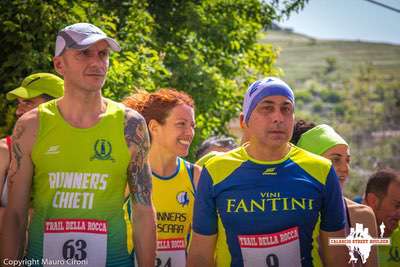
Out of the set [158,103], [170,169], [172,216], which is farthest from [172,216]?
[158,103]

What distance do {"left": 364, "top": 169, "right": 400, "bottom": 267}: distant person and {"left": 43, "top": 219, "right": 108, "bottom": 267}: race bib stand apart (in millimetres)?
2949

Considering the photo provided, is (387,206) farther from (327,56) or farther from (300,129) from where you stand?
(327,56)

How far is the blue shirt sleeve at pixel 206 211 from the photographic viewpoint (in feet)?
17.0

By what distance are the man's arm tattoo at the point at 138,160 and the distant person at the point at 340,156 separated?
1523mm

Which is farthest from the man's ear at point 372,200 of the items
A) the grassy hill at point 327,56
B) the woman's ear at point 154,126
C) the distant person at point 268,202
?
the grassy hill at point 327,56

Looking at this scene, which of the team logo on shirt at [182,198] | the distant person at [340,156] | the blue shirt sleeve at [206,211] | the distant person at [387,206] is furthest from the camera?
the distant person at [387,206]

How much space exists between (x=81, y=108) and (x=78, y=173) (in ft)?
1.41

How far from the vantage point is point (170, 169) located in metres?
6.80

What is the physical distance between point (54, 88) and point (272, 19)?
11443 millimetres

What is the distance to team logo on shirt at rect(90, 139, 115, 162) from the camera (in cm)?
515

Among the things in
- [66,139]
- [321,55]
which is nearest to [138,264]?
[66,139]

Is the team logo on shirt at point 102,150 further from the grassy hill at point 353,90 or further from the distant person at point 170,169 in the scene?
the grassy hill at point 353,90

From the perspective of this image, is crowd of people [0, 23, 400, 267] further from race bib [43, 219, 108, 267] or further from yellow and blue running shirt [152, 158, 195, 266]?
yellow and blue running shirt [152, 158, 195, 266]

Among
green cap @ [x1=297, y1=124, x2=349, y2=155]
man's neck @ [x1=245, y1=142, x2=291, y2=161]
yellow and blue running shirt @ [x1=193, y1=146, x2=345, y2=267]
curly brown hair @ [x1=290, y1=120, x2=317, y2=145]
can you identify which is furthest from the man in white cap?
curly brown hair @ [x1=290, y1=120, x2=317, y2=145]
